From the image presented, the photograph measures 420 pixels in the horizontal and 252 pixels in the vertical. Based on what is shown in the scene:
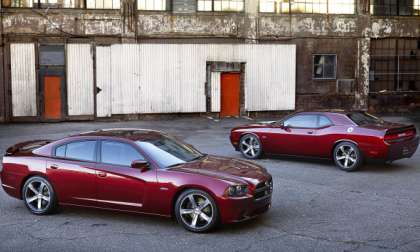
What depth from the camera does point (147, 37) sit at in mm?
28078

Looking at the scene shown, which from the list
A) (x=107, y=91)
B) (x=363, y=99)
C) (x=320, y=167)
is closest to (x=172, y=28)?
(x=107, y=91)

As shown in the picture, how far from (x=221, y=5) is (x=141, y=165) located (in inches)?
836

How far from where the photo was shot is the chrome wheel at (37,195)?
31.6 ft

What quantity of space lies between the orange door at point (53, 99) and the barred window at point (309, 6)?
10.3 meters

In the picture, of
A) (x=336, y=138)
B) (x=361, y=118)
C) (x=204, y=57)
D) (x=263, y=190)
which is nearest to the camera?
(x=263, y=190)

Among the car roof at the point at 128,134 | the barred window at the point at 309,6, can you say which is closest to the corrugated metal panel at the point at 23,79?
the barred window at the point at 309,6

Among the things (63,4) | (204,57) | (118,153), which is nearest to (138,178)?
(118,153)

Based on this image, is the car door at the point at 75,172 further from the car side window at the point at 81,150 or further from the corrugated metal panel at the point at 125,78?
the corrugated metal panel at the point at 125,78

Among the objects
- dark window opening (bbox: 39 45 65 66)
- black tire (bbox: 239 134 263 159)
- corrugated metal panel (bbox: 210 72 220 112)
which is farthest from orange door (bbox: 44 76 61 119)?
black tire (bbox: 239 134 263 159)

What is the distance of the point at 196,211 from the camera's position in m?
8.51

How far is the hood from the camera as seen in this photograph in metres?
8.62

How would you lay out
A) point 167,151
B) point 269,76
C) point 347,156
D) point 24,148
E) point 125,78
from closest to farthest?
point 167,151
point 24,148
point 347,156
point 125,78
point 269,76

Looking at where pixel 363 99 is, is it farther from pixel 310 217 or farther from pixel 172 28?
pixel 310 217

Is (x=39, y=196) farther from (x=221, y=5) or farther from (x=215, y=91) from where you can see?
(x=221, y=5)
